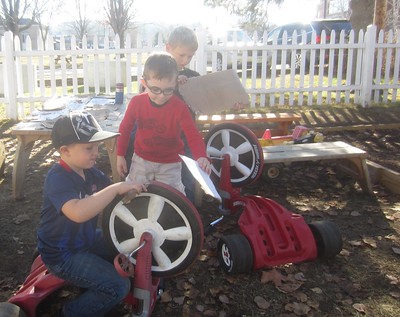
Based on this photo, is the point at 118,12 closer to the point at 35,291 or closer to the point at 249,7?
the point at 249,7

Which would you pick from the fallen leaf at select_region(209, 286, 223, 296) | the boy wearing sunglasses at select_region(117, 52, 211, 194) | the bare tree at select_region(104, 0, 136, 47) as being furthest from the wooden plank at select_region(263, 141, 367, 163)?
the bare tree at select_region(104, 0, 136, 47)

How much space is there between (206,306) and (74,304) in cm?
88

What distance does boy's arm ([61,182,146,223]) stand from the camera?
2230 mm

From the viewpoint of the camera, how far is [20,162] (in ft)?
15.0

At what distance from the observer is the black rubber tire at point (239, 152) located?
4.04 m

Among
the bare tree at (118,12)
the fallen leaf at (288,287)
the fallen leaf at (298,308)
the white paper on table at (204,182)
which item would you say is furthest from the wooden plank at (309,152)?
the bare tree at (118,12)

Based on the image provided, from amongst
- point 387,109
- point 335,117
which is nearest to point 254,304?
point 335,117

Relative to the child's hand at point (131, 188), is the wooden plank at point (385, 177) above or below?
below

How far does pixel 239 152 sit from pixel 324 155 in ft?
3.77

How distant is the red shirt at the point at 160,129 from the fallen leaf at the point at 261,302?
3.28 ft

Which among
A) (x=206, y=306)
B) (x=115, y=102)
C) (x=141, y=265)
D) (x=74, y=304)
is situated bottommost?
(x=206, y=306)

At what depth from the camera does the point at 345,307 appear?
2.90 metres

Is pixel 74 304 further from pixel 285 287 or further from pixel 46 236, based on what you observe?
pixel 285 287

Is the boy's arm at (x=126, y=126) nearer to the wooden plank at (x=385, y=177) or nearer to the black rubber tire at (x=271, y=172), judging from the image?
the black rubber tire at (x=271, y=172)
